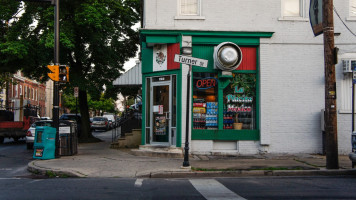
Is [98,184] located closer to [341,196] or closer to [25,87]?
[341,196]

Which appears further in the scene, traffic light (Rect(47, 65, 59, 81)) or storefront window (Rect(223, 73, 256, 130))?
storefront window (Rect(223, 73, 256, 130))

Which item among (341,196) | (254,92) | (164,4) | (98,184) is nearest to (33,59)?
(164,4)

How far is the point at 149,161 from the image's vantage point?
454 inches

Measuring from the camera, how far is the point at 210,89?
13281 mm

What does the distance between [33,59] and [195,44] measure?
10780 millimetres

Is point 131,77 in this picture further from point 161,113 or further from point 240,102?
point 240,102

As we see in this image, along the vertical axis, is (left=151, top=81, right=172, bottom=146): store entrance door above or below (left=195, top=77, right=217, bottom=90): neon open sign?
below

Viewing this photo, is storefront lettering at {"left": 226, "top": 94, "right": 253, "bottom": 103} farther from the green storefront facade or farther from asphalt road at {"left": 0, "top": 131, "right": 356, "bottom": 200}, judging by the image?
asphalt road at {"left": 0, "top": 131, "right": 356, "bottom": 200}

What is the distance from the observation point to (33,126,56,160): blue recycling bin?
40.7ft

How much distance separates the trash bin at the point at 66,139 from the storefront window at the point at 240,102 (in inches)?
229

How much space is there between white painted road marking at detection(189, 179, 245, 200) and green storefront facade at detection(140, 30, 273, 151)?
474 cm

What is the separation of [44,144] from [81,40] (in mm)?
9599

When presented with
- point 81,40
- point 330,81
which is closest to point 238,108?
point 330,81

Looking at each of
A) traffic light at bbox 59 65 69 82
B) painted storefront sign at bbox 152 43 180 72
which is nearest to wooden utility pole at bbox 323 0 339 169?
painted storefront sign at bbox 152 43 180 72
